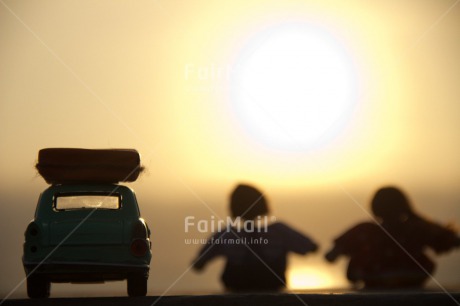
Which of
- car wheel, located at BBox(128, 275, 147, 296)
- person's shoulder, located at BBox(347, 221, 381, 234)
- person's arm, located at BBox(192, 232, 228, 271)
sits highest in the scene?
person's shoulder, located at BBox(347, 221, 381, 234)

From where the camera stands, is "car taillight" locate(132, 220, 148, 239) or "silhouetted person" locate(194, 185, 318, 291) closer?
"silhouetted person" locate(194, 185, 318, 291)

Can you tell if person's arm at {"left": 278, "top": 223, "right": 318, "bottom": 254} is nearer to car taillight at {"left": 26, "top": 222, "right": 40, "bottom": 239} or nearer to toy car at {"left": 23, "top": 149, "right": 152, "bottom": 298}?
toy car at {"left": 23, "top": 149, "right": 152, "bottom": 298}

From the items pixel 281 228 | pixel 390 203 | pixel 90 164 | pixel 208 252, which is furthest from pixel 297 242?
pixel 90 164

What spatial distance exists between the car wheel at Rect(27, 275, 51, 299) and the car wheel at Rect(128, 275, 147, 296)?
0.98 meters

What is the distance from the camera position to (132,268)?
12320 mm

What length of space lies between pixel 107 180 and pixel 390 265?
4.24 m

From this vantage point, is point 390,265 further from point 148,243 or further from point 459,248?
point 148,243

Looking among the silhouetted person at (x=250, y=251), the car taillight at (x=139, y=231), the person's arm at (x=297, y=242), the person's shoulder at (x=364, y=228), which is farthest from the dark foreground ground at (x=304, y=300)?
the car taillight at (x=139, y=231)

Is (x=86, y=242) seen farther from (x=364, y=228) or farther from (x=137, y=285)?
(x=364, y=228)

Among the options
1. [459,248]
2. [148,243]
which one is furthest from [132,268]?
[459,248]

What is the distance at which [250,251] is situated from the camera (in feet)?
35.9

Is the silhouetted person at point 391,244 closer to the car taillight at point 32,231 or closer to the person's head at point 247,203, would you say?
the person's head at point 247,203

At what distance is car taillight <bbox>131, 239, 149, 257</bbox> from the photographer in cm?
1245

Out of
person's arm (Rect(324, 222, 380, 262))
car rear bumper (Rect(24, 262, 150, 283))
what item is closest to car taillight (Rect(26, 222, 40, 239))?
car rear bumper (Rect(24, 262, 150, 283))
